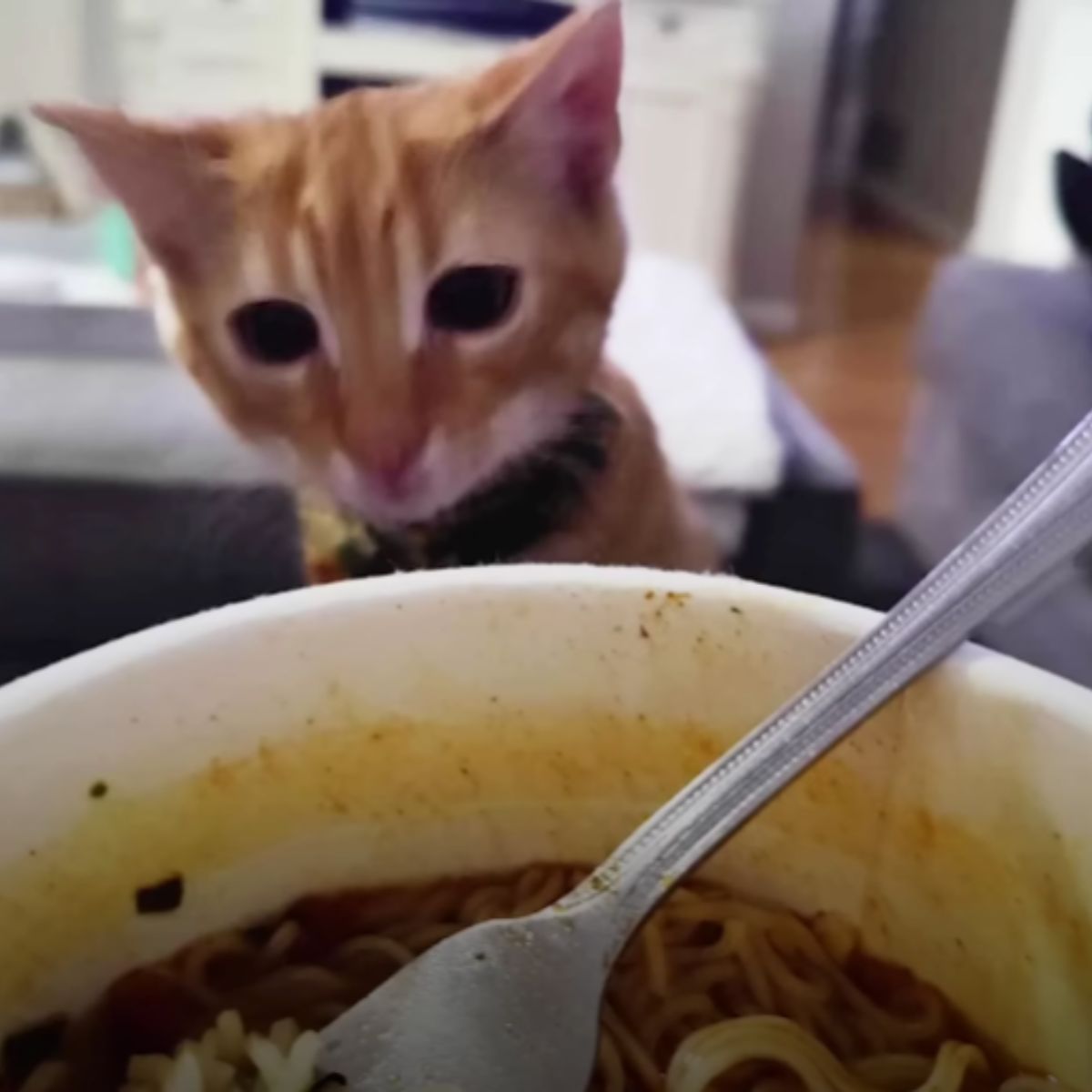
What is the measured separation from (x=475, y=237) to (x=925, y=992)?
0.28 meters

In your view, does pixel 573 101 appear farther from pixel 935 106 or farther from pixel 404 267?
pixel 935 106

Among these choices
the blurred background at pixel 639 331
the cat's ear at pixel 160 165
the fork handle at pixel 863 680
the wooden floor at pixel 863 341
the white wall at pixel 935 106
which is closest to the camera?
the fork handle at pixel 863 680

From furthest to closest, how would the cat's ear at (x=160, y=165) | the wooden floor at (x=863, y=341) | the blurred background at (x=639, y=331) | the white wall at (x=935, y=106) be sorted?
the white wall at (x=935, y=106) < the wooden floor at (x=863, y=341) < the blurred background at (x=639, y=331) < the cat's ear at (x=160, y=165)

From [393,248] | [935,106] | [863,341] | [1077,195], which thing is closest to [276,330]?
[393,248]

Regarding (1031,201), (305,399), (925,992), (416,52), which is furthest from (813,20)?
(925,992)

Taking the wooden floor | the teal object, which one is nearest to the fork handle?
the teal object

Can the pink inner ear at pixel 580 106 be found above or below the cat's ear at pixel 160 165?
above

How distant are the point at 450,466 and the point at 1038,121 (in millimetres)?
410

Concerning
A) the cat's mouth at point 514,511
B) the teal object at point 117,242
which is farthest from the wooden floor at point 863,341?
the teal object at point 117,242

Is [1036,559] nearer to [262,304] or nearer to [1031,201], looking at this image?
[262,304]

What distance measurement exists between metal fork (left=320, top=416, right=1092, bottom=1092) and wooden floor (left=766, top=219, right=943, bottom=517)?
1.44 feet

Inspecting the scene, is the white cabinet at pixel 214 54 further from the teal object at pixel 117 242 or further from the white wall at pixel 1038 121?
the white wall at pixel 1038 121

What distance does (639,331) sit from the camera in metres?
0.64

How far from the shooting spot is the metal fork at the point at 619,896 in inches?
14.3
